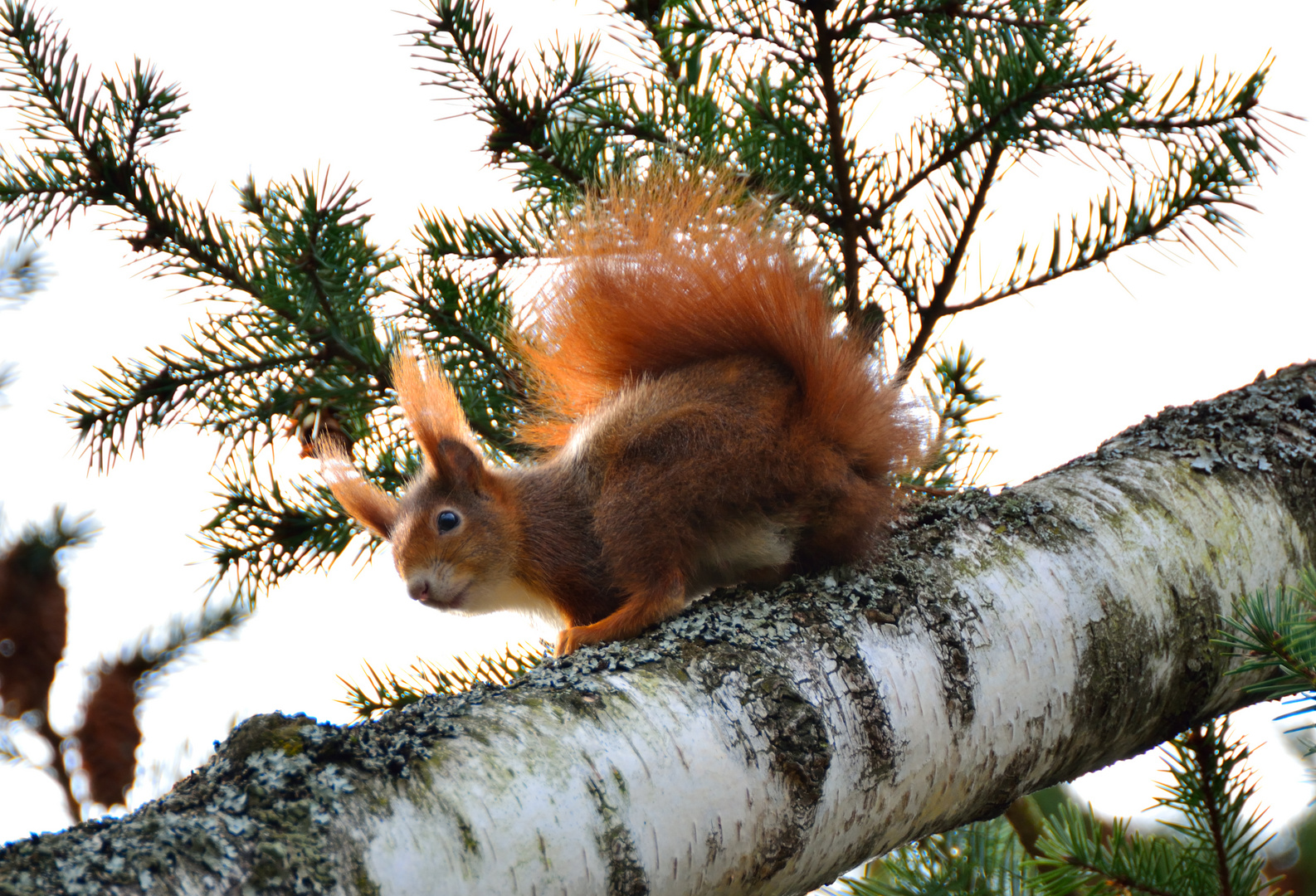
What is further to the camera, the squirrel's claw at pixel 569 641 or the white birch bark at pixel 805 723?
the squirrel's claw at pixel 569 641

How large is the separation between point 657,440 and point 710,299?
213 mm

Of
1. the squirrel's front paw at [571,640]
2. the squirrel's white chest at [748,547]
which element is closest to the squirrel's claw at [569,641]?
the squirrel's front paw at [571,640]

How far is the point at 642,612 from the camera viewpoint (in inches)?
48.8

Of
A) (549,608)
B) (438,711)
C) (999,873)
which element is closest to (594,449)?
(549,608)

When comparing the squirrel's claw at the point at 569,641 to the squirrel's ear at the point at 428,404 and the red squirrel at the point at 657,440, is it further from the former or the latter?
the squirrel's ear at the point at 428,404

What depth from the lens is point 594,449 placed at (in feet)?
4.60

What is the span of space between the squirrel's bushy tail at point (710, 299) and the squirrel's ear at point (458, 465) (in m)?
0.25

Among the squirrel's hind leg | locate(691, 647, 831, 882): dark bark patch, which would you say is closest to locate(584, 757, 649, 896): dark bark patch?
locate(691, 647, 831, 882): dark bark patch

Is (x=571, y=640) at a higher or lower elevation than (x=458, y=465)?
lower

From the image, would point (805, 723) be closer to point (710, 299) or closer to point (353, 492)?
point (710, 299)

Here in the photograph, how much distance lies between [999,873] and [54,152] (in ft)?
5.08

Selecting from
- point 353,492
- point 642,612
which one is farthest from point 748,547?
point 353,492

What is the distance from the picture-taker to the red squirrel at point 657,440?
4.08 ft

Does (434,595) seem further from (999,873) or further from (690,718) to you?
(999,873)
